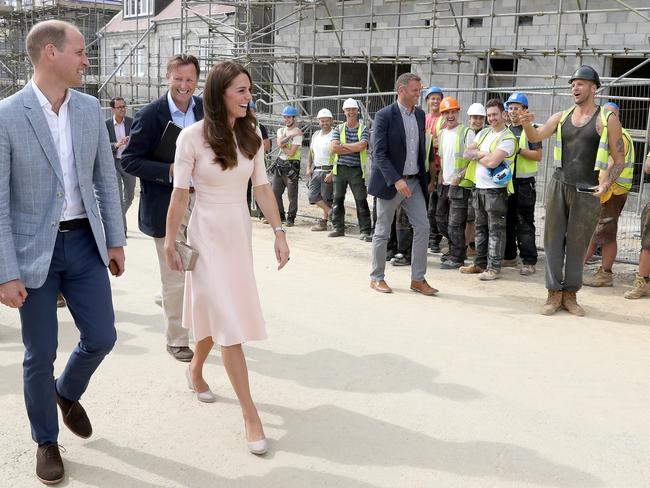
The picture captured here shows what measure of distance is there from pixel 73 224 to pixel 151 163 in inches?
59.4

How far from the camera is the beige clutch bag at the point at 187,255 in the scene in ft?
13.2

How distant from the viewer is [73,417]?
3924 mm

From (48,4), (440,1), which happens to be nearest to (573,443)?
(440,1)

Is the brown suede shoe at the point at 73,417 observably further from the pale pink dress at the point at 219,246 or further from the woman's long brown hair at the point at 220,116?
the woman's long brown hair at the point at 220,116

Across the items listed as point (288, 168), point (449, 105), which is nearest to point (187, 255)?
point (449, 105)

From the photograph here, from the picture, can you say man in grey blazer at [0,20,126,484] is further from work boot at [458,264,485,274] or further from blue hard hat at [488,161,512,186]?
work boot at [458,264,485,274]

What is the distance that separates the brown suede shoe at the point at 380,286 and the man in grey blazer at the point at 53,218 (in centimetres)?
390

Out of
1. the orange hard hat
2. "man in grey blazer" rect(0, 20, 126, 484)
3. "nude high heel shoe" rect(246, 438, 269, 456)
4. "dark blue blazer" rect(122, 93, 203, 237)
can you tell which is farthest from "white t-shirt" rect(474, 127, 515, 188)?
"man in grey blazer" rect(0, 20, 126, 484)

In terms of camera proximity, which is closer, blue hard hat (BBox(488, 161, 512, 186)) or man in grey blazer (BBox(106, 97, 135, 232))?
blue hard hat (BBox(488, 161, 512, 186))

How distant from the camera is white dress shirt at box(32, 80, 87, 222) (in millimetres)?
3500

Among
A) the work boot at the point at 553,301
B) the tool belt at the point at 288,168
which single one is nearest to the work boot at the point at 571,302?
the work boot at the point at 553,301

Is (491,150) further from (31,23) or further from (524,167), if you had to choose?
(31,23)

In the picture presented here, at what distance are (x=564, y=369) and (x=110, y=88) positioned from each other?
3000cm

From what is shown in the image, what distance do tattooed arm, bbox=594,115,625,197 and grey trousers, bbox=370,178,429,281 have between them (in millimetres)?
1661
